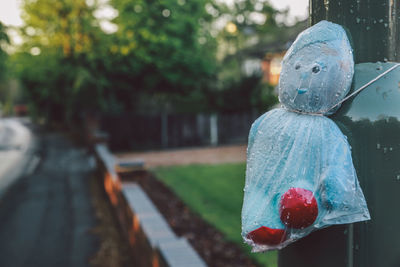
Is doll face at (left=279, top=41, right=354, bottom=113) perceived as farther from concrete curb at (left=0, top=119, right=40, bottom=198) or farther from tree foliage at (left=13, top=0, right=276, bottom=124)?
tree foliage at (left=13, top=0, right=276, bottom=124)

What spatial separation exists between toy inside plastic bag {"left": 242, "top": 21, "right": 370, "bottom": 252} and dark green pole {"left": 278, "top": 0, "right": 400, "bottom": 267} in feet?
0.19

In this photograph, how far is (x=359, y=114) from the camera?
1.46 meters

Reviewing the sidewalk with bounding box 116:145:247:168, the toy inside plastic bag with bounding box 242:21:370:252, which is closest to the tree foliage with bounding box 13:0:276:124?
the sidewalk with bounding box 116:145:247:168

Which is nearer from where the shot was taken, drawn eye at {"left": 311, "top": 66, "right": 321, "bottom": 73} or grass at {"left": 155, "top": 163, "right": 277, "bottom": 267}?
drawn eye at {"left": 311, "top": 66, "right": 321, "bottom": 73}

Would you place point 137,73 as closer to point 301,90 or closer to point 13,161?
point 13,161

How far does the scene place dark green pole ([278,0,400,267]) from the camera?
1.45 m

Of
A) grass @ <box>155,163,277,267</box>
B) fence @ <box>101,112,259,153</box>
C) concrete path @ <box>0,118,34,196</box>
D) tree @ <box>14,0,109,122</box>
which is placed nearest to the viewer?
grass @ <box>155,163,277,267</box>

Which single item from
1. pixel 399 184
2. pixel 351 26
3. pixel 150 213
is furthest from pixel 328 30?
pixel 150 213

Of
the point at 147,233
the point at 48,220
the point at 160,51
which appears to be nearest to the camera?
the point at 147,233

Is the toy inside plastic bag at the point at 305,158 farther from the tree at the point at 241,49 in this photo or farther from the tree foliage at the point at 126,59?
the tree at the point at 241,49

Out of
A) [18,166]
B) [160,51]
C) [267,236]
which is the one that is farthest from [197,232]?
[160,51]

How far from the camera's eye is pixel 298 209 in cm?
132

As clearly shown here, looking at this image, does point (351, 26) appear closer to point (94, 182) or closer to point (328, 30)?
point (328, 30)

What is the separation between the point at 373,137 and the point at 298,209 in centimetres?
41
